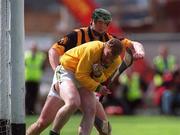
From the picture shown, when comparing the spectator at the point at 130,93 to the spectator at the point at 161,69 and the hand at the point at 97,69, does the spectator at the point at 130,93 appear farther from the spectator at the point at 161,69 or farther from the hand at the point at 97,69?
the hand at the point at 97,69

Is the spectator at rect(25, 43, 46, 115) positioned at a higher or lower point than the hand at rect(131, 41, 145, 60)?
lower

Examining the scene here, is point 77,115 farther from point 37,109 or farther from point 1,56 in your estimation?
point 1,56

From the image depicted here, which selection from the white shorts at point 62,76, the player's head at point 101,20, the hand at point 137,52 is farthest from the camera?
the player's head at point 101,20

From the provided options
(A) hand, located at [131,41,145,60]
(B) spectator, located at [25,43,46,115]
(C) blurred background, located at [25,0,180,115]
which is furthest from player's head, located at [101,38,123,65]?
(B) spectator, located at [25,43,46,115]

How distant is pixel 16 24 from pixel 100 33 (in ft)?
4.13


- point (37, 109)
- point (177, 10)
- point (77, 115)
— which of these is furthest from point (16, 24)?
point (177, 10)

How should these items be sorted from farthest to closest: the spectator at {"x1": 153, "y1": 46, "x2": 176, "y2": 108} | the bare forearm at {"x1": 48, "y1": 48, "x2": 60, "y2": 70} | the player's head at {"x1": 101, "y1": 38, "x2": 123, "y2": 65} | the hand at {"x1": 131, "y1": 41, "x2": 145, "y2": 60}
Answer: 1. the spectator at {"x1": 153, "y1": 46, "x2": 176, "y2": 108}
2. the bare forearm at {"x1": 48, "y1": 48, "x2": 60, "y2": 70}
3. the hand at {"x1": 131, "y1": 41, "x2": 145, "y2": 60}
4. the player's head at {"x1": 101, "y1": 38, "x2": 123, "y2": 65}

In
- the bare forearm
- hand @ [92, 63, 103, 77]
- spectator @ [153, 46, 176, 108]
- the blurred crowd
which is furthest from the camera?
spectator @ [153, 46, 176, 108]

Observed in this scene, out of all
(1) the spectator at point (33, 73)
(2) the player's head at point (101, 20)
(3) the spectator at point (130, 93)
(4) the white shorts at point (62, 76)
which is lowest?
(3) the spectator at point (130, 93)

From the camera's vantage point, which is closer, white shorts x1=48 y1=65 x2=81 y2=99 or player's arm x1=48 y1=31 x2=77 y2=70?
white shorts x1=48 y1=65 x2=81 y2=99

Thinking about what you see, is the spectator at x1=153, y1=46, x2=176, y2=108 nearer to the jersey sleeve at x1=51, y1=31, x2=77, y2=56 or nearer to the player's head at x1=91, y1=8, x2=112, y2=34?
the jersey sleeve at x1=51, y1=31, x2=77, y2=56

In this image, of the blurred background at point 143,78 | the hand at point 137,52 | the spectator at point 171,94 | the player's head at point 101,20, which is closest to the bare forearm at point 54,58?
the player's head at point 101,20

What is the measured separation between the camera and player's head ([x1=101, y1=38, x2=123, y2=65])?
10.5m

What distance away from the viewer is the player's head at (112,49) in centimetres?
1049
